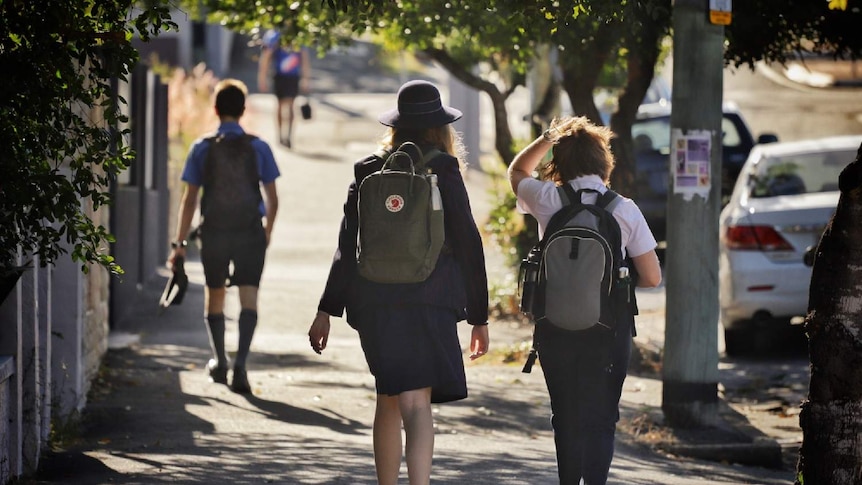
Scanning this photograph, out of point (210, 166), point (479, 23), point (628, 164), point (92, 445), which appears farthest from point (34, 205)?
point (628, 164)

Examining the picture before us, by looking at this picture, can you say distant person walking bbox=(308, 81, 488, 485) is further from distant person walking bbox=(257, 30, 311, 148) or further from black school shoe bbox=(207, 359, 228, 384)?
distant person walking bbox=(257, 30, 311, 148)

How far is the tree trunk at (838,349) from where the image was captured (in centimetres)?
570

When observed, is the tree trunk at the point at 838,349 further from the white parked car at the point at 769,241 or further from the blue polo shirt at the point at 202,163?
the white parked car at the point at 769,241

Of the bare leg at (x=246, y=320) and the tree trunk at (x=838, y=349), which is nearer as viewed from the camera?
the tree trunk at (x=838, y=349)

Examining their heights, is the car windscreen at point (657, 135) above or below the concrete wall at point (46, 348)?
above

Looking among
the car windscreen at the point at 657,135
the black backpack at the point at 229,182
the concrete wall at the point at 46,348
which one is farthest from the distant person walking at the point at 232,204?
the car windscreen at the point at 657,135

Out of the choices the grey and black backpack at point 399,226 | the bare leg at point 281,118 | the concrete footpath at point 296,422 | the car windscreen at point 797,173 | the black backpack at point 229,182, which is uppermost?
the bare leg at point 281,118

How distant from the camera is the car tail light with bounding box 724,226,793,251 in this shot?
11.1 metres

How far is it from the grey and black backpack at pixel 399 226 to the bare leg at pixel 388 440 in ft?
1.67

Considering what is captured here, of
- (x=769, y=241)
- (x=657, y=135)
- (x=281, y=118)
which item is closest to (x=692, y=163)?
(x=769, y=241)

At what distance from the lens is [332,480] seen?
708 centimetres

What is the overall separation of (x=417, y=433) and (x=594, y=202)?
1.10 m

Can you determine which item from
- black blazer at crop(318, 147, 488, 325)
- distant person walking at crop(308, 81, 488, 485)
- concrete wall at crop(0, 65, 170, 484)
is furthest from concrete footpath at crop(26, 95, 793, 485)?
black blazer at crop(318, 147, 488, 325)

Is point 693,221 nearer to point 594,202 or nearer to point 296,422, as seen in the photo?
point 296,422
